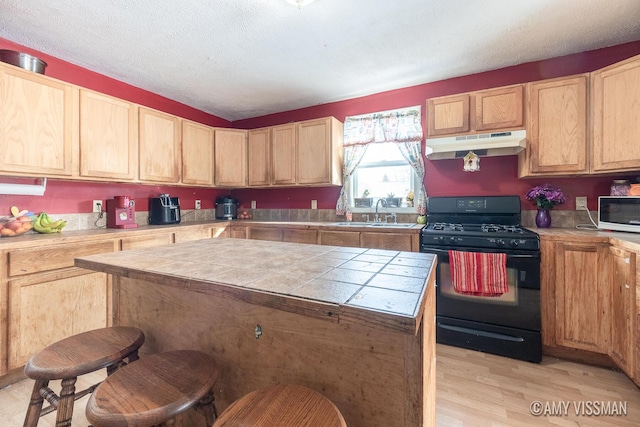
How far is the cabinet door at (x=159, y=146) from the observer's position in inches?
114

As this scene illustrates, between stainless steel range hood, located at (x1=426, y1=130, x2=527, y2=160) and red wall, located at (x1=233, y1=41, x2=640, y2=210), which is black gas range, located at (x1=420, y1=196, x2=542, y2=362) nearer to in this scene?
red wall, located at (x1=233, y1=41, x2=640, y2=210)

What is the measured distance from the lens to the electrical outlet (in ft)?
8.17

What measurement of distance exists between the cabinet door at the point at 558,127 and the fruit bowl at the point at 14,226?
417 cm

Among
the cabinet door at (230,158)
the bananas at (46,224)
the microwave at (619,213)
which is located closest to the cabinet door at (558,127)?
the microwave at (619,213)

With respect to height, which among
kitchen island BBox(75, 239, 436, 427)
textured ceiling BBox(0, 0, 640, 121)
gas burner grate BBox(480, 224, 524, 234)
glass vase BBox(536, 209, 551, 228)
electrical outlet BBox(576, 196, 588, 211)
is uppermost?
textured ceiling BBox(0, 0, 640, 121)

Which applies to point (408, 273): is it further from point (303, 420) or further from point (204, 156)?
point (204, 156)

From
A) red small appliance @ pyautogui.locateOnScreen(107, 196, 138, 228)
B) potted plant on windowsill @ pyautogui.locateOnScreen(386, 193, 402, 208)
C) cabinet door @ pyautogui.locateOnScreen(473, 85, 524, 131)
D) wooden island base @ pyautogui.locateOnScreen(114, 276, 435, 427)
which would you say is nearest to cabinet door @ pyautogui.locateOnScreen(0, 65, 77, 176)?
red small appliance @ pyautogui.locateOnScreen(107, 196, 138, 228)

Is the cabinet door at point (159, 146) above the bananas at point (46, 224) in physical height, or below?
above

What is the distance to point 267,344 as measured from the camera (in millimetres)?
1016

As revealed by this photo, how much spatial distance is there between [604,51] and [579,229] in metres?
1.57

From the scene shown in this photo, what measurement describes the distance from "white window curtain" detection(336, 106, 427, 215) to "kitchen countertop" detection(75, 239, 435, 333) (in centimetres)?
196

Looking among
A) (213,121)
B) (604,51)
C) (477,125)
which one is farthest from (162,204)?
(604,51)

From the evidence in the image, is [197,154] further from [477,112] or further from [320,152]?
[477,112]

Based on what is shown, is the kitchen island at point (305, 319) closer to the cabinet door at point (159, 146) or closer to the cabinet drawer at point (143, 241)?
the cabinet drawer at point (143, 241)
